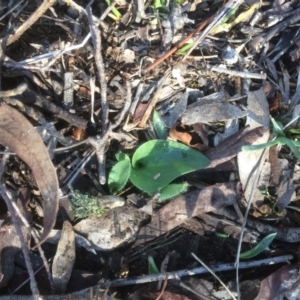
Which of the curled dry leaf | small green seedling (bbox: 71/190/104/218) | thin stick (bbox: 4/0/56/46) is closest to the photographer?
the curled dry leaf

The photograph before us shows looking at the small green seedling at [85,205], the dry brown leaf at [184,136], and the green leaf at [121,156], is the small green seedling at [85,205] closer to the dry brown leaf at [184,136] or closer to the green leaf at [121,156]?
the green leaf at [121,156]

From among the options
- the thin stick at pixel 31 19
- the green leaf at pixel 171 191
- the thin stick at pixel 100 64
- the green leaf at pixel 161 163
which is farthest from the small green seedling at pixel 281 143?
the thin stick at pixel 31 19

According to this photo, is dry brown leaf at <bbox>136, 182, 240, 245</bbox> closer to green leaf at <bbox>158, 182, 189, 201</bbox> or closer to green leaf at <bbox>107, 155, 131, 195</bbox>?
green leaf at <bbox>158, 182, 189, 201</bbox>

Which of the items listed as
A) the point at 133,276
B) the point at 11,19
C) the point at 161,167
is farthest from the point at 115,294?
the point at 11,19

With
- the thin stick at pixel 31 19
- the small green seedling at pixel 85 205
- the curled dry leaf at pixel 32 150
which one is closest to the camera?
the curled dry leaf at pixel 32 150

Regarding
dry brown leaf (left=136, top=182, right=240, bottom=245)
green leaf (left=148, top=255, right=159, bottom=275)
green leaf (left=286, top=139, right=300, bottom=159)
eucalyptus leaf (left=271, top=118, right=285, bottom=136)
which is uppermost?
eucalyptus leaf (left=271, top=118, right=285, bottom=136)

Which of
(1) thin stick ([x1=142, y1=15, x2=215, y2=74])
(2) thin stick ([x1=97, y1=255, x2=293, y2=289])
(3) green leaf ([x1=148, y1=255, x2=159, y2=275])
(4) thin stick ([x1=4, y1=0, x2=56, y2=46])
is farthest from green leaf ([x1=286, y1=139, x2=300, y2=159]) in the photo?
(4) thin stick ([x1=4, y1=0, x2=56, y2=46])

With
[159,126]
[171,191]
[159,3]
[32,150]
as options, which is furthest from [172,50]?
[32,150]
